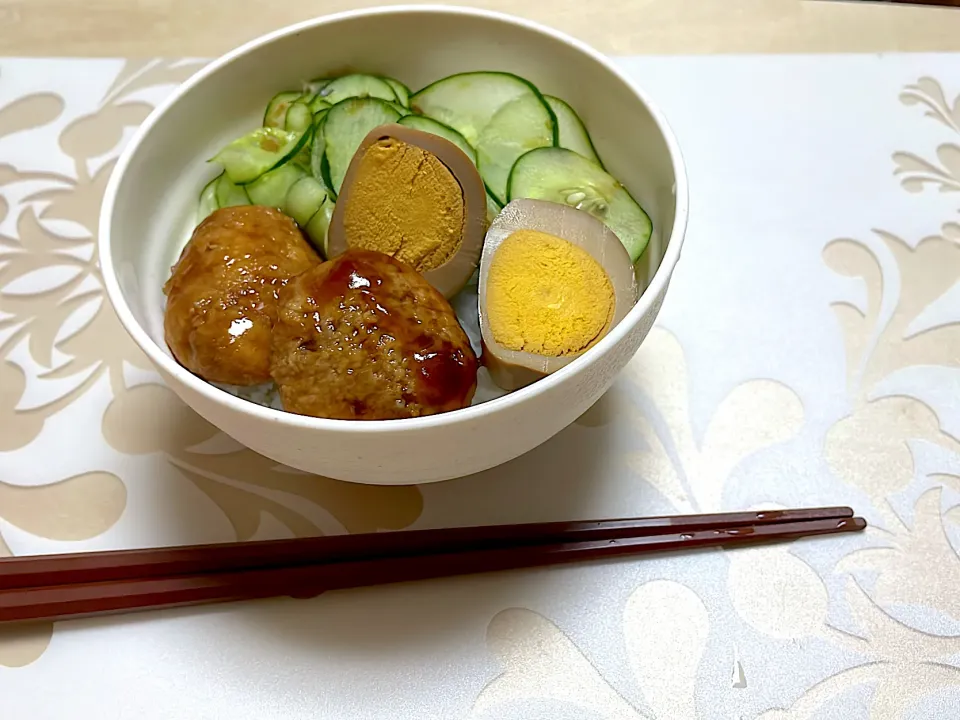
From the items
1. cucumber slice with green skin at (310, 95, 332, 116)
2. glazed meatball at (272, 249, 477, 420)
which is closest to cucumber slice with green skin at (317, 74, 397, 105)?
cucumber slice with green skin at (310, 95, 332, 116)

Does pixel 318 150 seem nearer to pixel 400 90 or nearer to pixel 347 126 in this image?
pixel 347 126

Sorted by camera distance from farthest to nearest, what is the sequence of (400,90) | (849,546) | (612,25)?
1. (612,25)
2. (400,90)
3. (849,546)

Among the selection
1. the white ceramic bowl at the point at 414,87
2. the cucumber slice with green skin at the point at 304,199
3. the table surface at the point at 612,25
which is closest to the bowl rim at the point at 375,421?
the white ceramic bowl at the point at 414,87

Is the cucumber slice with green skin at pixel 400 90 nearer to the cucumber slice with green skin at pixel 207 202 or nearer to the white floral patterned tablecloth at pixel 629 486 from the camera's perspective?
the cucumber slice with green skin at pixel 207 202

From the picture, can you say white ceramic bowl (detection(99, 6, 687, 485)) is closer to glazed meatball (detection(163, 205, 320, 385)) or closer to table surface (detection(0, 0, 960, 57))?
glazed meatball (detection(163, 205, 320, 385))

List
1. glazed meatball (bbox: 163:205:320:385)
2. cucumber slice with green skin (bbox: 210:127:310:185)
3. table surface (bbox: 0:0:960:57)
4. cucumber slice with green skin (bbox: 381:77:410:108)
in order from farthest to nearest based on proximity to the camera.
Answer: table surface (bbox: 0:0:960:57)
cucumber slice with green skin (bbox: 381:77:410:108)
cucumber slice with green skin (bbox: 210:127:310:185)
glazed meatball (bbox: 163:205:320:385)

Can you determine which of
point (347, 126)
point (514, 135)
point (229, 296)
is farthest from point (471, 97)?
point (229, 296)

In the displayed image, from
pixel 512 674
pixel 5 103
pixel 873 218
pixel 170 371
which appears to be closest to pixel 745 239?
pixel 873 218
